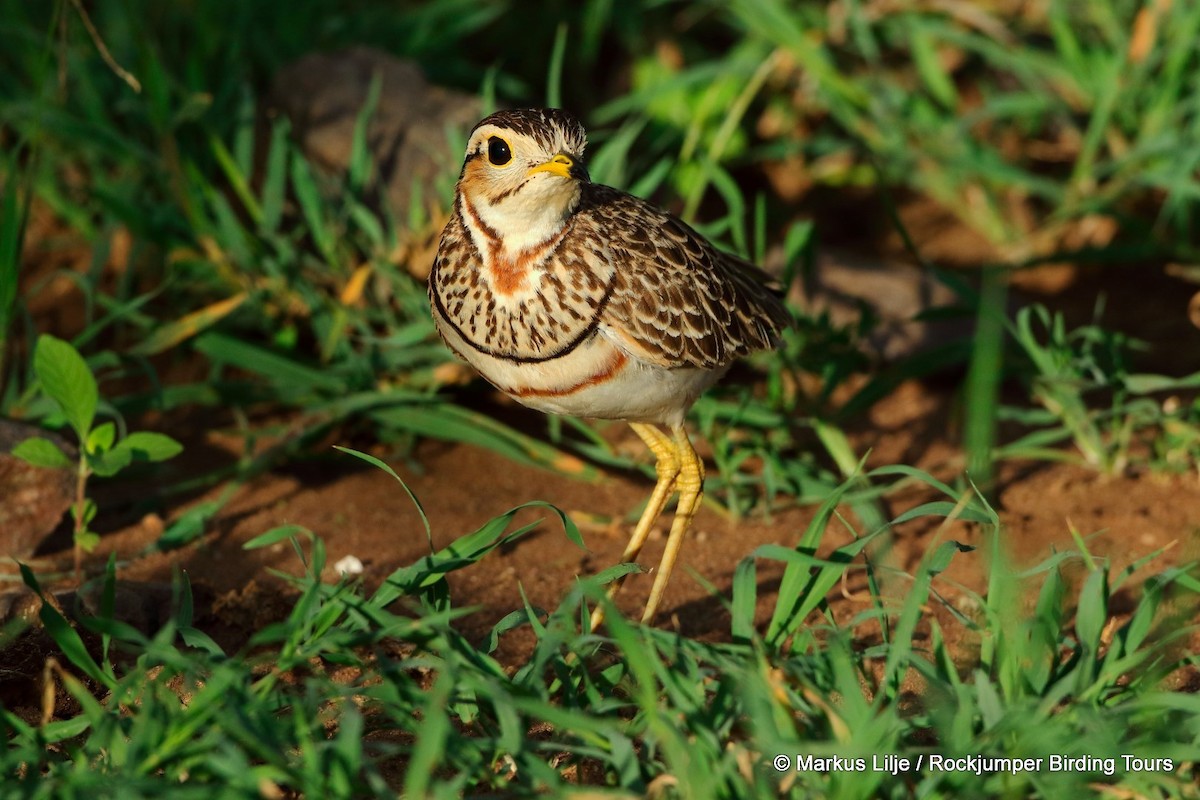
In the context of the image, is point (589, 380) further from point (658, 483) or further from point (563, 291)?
point (658, 483)

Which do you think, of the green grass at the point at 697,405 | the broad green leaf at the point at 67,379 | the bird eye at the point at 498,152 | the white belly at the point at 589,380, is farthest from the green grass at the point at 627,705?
the bird eye at the point at 498,152

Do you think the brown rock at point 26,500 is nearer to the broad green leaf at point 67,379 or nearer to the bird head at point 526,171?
the broad green leaf at point 67,379

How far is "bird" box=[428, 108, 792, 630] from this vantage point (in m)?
3.59

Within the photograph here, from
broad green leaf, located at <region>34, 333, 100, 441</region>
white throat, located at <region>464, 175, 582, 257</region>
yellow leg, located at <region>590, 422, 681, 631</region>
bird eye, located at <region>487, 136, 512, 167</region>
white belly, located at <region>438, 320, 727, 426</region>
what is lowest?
yellow leg, located at <region>590, 422, 681, 631</region>

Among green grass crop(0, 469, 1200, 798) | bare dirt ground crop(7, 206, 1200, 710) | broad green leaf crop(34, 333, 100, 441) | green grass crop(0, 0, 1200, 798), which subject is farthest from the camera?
bare dirt ground crop(7, 206, 1200, 710)

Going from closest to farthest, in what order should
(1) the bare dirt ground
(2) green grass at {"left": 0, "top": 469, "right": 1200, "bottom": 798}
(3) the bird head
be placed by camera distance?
1. (2) green grass at {"left": 0, "top": 469, "right": 1200, "bottom": 798}
2. (3) the bird head
3. (1) the bare dirt ground

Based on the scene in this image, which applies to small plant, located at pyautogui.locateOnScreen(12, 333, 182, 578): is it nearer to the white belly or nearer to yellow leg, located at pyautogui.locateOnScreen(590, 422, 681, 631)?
the white belly

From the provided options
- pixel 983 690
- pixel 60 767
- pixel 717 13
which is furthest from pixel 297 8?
pixel 983 690

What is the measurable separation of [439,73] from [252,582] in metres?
3.56

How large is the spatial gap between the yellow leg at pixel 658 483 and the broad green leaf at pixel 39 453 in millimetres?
1701

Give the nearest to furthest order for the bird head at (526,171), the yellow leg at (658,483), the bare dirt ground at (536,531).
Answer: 1. the bird head at (526,171)
2. the bare dirt ground at (536,531)
3. the yellow leg at (658,483)

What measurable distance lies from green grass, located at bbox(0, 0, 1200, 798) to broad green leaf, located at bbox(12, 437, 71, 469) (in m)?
0.22

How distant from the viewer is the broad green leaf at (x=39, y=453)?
4.03m

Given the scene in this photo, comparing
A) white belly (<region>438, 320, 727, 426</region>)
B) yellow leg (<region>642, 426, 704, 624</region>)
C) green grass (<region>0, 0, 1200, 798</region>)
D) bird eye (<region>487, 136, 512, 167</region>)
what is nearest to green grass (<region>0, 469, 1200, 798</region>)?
green grass (<region>0, 0, 1200, 798</region>)
